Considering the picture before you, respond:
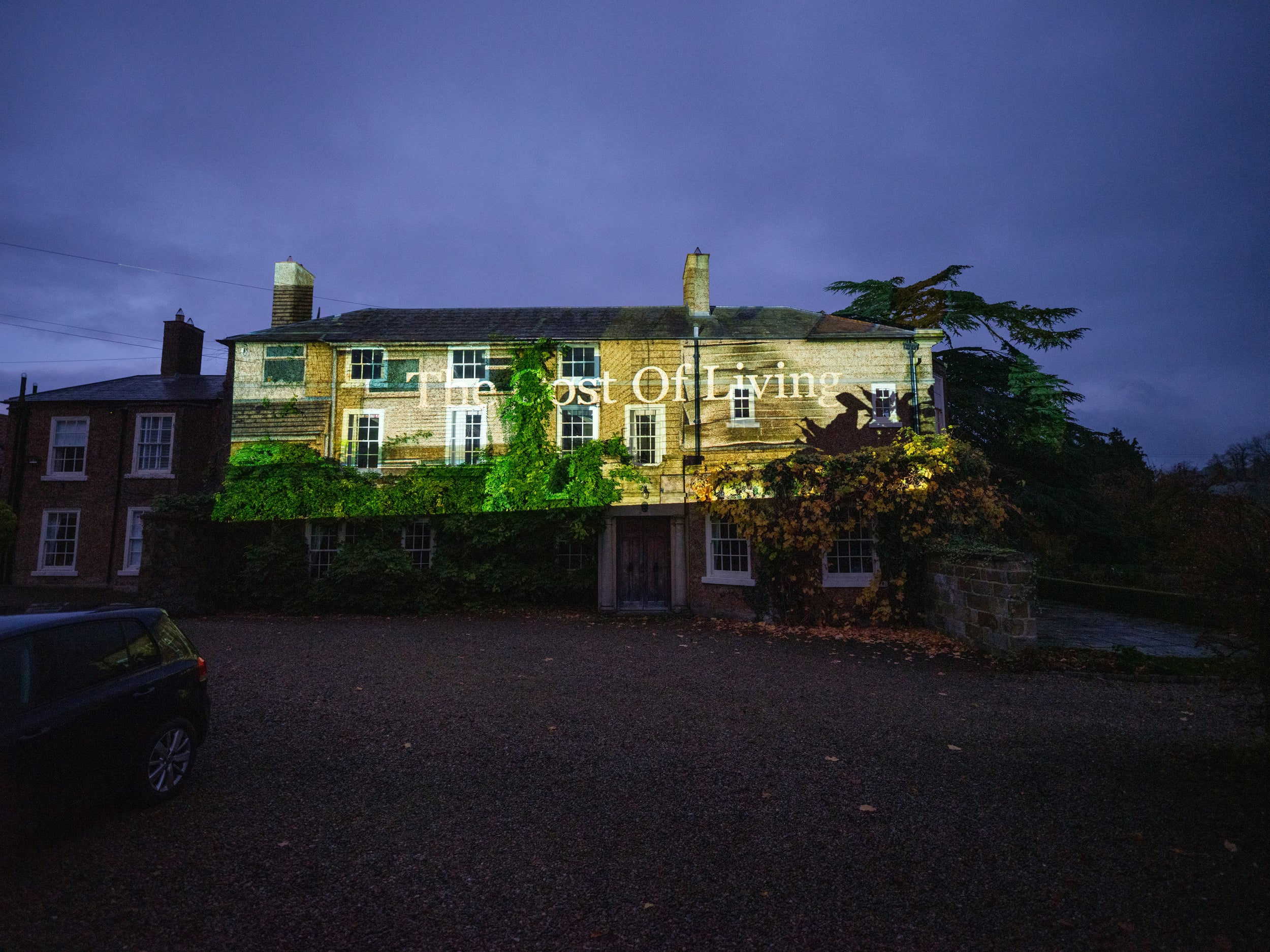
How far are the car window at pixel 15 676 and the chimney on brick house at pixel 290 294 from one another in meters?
18.1

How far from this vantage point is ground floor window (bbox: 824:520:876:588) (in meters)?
13.8

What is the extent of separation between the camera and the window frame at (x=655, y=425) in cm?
1742

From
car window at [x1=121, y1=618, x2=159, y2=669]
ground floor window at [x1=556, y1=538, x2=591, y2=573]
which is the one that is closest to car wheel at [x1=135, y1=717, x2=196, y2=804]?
car window at [x1=121, y1=618, x2=159, y2=669]

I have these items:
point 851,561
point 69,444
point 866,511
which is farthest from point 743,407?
point 69,444

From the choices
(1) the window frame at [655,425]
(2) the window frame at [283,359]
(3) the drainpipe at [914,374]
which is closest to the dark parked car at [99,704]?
(1) the window frame at [655,425]

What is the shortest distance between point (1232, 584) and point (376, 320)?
20336 millimetres

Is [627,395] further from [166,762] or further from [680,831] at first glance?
[680,831]

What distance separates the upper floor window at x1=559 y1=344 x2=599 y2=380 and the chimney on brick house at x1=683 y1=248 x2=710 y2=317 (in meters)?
3.51

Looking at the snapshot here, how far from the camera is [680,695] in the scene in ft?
26.9

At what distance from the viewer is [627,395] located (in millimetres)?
17828

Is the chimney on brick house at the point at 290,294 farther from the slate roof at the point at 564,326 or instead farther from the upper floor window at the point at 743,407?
the upper floor window at the point at 743,407

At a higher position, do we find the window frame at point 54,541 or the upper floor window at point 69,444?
the upper floor window at point 69,444

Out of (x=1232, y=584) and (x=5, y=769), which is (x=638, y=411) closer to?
(x=1232, y=584)

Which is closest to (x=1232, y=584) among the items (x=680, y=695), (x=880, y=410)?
(x=680, y=695)
